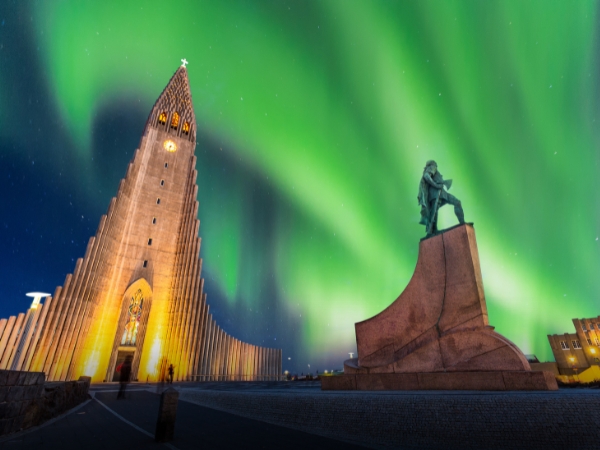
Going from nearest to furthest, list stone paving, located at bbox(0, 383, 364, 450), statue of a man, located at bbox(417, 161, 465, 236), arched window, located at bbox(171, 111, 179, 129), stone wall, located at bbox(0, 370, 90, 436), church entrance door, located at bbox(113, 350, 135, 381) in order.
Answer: stone paving, located at bbox(0, 383, 364, 450) → stone wall, located at bbox(0, 370, 90, 436) → statue of a man, located at bbox(417, 161, 465, 236) → church entrance door, located at bbox(113, 350, 135, 381) → arched window, located at bbox(171, 111, 179, 129)

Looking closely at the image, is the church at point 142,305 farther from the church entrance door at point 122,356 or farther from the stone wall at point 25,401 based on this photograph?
the stone wall at point 25,401

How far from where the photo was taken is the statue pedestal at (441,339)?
6566 millimetres

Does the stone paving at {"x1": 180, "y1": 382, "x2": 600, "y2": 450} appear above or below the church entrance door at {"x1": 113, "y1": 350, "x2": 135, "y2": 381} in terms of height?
below

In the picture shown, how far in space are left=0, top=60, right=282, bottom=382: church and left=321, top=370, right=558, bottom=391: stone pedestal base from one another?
70.7 ft

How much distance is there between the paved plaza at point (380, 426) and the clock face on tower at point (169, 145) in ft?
107

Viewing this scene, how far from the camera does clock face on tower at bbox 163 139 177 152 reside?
3469cm

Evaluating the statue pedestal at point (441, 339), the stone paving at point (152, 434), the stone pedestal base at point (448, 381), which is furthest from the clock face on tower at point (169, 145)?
the stone pedestal base at point (448, 381)

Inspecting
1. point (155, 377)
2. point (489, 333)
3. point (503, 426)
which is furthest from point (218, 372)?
point (503, 426)

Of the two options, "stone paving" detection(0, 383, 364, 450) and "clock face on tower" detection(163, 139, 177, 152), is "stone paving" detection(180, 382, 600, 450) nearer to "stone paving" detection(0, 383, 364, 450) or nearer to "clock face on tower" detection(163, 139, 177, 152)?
"stone paving" detection(0, 383, 364, 450)

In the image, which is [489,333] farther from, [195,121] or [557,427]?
[195,121]

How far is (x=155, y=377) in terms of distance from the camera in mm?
25656

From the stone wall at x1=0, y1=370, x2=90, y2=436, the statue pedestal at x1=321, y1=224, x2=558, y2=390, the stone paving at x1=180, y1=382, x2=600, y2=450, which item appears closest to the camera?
the stone paving at x1=180, y1=382, x2=600, y2=450

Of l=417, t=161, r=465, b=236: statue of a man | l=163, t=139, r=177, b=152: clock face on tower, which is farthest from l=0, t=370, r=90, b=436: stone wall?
l=163, t=139, r=177, b=152: clock face on tower

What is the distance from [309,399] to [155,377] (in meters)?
25.1
